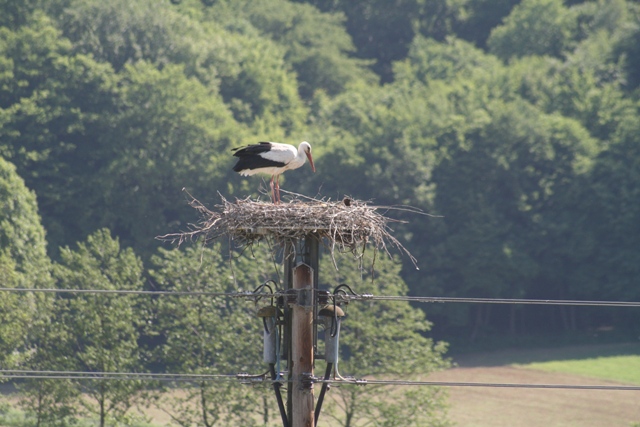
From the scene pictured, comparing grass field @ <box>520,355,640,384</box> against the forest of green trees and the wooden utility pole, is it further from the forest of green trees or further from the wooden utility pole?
the wooden utility pole

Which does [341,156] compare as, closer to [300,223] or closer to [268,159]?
[268,159]

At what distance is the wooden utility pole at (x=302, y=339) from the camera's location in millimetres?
12398

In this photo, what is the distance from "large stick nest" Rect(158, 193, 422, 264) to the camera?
13.2m

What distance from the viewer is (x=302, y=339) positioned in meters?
12.6

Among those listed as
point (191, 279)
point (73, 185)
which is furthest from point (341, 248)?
point (73, 185)

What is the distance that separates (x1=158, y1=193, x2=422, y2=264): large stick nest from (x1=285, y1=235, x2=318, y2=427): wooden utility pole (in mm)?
440

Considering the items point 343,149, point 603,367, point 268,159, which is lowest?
point 603,367

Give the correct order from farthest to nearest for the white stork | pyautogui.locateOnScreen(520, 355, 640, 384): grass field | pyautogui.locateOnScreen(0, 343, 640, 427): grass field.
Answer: pyautogui.locateOnScreen(520, 355, 640, 384): grass field, pyautogui.locateOnScreen(0, 343, 640, 427): grass field, the white stork

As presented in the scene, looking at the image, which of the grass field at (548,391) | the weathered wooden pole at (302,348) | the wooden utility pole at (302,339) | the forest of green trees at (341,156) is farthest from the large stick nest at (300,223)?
the forest of green trees at (341,156)

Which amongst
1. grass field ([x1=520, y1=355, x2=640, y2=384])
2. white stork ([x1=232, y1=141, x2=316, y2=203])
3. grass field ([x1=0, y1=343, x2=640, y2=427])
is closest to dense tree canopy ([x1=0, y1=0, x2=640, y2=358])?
grass field ([x1=0, y1=343, x2=640, y2=427])

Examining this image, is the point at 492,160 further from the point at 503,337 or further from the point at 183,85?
the point at 183,85

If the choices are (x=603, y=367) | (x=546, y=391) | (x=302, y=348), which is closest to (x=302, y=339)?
(x=302, y=348)

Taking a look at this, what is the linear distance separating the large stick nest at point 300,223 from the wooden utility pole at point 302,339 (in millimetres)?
440

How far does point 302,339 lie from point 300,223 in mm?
1357
